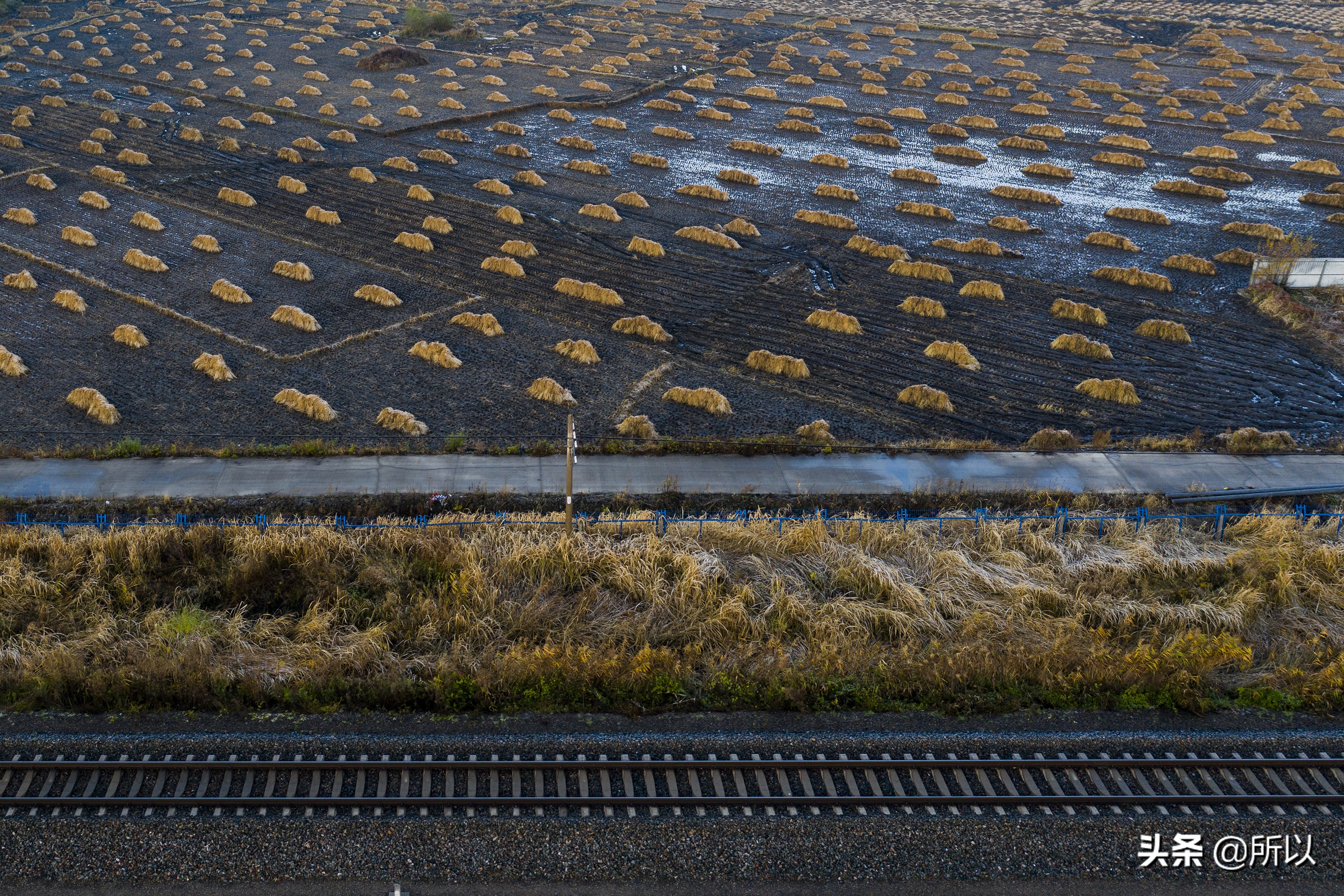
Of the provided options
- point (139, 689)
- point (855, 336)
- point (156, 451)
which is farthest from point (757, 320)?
point (139, 689)

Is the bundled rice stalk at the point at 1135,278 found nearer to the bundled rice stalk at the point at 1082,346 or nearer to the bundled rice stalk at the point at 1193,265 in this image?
the bundled rice stalk at the point at 1193,265

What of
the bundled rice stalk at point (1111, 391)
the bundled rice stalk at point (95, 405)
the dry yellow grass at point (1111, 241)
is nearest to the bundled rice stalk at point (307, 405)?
the bundled rice stalk at point (95, 405)

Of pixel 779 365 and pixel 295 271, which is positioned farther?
pixel 295 271

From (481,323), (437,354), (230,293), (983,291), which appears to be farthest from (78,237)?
(983,291)

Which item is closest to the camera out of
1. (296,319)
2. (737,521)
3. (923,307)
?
(737,521)

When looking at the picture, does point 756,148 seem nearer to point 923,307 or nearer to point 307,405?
point 923,307

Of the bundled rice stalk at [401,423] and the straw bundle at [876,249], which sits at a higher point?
the straw bundle at [876,249]

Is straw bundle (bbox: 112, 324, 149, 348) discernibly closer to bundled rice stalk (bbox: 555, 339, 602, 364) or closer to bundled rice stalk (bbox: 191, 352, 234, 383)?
bundled rice stalk (bbox: 191, 352, 234, 383)
